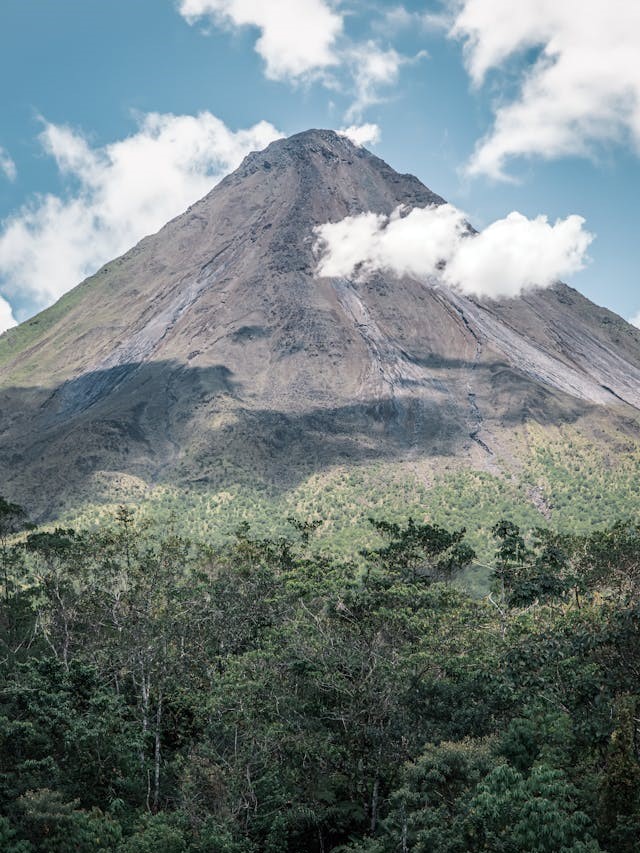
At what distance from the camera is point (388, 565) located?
3366cm

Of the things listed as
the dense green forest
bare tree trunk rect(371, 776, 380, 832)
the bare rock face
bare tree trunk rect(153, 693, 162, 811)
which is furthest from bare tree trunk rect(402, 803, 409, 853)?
the bare rock face

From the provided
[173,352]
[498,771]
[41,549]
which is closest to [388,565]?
[41,549]

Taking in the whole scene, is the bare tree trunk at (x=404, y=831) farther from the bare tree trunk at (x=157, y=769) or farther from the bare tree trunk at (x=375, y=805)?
the bare tree trunk at (x=157, y=769)

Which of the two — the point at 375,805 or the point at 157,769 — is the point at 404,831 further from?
the point at 157,769

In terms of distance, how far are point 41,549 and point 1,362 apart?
127 meters

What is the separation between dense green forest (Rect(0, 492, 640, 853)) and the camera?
17.1 m

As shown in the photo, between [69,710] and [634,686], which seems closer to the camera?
[634,686]

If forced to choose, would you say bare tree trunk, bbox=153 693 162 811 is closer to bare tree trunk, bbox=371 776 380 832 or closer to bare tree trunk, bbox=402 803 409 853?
bare tree trunk, bbox=371 776 380 832

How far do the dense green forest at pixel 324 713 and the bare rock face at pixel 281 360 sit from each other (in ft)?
191

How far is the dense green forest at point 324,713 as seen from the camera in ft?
56.1

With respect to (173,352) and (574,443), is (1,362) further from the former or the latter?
(574,443)

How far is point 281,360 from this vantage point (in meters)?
117

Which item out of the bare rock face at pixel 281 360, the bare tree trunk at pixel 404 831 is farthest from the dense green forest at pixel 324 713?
the bare rock face at pixel 281 360

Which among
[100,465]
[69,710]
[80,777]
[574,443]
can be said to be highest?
[574,443]
